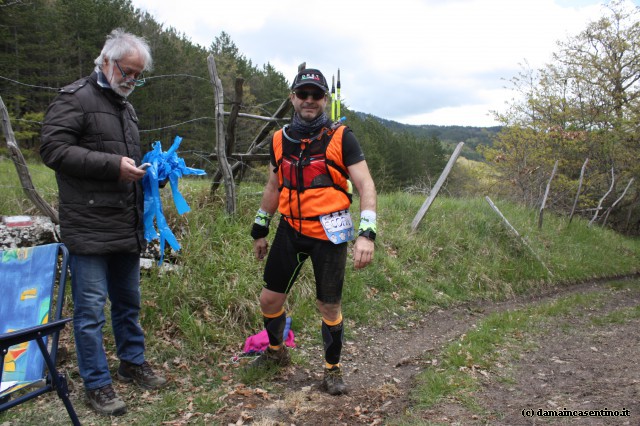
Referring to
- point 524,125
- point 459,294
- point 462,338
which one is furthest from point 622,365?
point 524,125

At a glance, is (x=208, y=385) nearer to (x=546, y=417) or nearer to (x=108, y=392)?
(x=108, y=392)

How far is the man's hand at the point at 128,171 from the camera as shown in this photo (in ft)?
9.03

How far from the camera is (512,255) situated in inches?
344

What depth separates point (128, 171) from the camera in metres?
2.76

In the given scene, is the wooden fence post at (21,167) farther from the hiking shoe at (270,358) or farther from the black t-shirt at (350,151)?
the black t-shirt at (350,151)

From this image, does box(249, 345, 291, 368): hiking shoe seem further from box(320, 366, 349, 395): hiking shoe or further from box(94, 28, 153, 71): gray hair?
box(94, 28, 153, 71): gray hair

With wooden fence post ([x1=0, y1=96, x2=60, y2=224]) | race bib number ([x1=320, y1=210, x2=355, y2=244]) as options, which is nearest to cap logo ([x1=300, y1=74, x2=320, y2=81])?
race bib number ([x1=320, y1=210, x2=355, y2=244])

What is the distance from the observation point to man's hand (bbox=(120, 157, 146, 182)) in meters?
2.75

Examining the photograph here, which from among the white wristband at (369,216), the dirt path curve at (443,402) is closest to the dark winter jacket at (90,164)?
the dirt path curve at (443,402)

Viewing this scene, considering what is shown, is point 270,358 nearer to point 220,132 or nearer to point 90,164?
point 90,164

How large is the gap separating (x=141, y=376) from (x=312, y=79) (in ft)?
8.01

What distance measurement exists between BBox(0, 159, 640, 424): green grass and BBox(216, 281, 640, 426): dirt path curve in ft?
0.73

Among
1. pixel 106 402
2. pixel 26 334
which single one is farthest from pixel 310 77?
pixel 106 402

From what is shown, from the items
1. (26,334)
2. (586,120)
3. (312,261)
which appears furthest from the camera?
(586,120)
